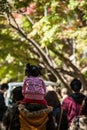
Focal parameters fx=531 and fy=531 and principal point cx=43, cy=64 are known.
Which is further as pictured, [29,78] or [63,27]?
[63,27]

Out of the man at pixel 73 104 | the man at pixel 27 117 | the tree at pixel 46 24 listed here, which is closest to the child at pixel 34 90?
the man at pixel 27 117

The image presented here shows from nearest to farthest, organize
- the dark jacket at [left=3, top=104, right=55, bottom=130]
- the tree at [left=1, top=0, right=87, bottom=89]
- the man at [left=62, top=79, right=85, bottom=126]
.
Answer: the dark jacket at [left=3, top=104, right=55, bottom=130], the man at [left=62, top=79, right=85, bottom=126], the tree at [left=1, top=0, right=87, bottom=89]

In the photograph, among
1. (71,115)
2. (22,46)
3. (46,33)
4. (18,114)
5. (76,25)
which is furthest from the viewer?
(22,46)

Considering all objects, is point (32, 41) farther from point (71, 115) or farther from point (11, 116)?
point (11, 116)

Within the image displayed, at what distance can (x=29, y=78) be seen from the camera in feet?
21.4

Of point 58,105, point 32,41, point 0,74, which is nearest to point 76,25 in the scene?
point 32,41

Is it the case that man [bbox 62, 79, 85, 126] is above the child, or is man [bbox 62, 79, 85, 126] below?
below

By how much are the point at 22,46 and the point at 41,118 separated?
17.0 metres

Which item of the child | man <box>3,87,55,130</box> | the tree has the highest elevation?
the child

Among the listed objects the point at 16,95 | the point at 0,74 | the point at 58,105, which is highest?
the point at 16,95

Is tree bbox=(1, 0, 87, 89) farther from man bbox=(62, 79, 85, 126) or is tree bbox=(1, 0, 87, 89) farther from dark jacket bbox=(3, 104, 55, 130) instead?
dark jacket bbox=(3, 104, 55, 130)

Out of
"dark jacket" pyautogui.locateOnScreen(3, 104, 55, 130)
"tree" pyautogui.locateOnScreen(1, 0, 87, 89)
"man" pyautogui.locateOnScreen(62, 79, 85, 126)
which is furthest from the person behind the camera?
"tree" pyautogui.locateOnScreen(1, 0, 87, 89)

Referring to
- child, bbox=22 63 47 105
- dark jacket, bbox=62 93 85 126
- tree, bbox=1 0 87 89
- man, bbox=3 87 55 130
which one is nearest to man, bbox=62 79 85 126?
dark jacket, bbox=62 93 85 126

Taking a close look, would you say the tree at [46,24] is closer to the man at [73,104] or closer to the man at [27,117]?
the man at [73,104]
